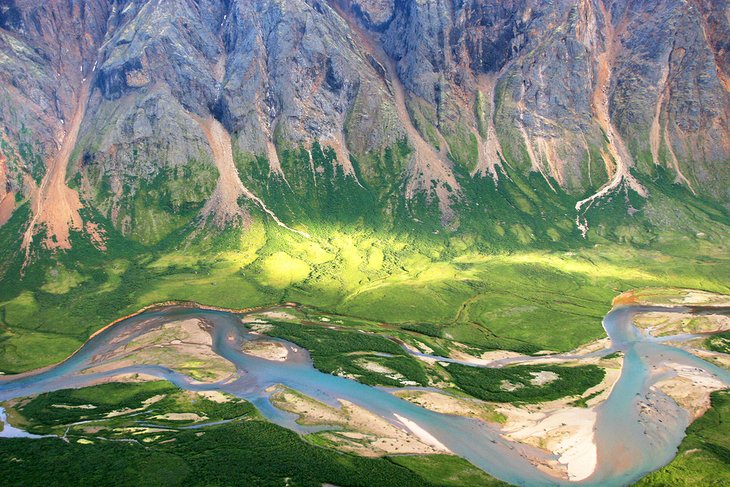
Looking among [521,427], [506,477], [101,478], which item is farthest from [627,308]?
[101,478]

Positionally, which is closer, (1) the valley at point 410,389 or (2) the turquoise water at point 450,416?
(2) the turquoise water at point 450,416

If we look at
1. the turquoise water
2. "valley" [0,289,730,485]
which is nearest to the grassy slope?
the turquoise water

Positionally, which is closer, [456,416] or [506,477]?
[506,477]

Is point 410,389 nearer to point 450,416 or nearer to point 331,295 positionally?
point 450,416

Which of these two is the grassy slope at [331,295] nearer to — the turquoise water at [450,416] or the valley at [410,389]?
the turquoise water at [450,416]

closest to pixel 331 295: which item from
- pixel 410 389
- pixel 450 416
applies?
pixel 410 389

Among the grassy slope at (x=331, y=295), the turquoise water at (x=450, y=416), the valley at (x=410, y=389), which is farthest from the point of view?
the grassy slope at (x=331, y=295)

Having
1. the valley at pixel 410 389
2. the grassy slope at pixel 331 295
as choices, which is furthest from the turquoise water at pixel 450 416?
the grassy slope at pixel 331 295

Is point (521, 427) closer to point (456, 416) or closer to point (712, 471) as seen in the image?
point (456, 416)
